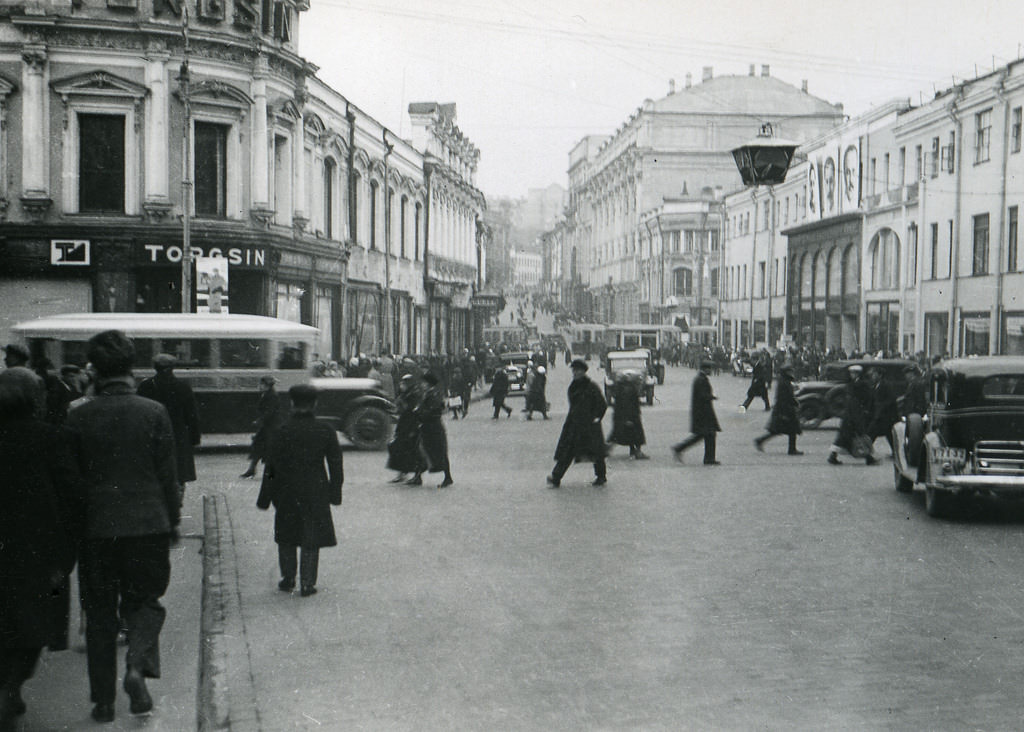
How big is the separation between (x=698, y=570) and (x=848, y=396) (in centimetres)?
921

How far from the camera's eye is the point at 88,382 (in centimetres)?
1509

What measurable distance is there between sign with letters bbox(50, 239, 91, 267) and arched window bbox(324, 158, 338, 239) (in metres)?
8.99

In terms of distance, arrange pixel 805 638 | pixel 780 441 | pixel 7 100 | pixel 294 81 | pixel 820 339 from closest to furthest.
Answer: pixel 805 638 < pixel 780 441 < pixel 7 100 < pixel 294 81 < pixel 820 339

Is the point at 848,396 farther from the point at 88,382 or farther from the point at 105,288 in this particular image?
the point at 105,288

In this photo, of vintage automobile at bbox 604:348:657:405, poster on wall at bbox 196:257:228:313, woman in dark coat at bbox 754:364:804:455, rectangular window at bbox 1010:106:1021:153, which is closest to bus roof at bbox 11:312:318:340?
poster on wall at bbox 196:257:228:313

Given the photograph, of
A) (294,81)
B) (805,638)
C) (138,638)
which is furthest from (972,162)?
(138,638)

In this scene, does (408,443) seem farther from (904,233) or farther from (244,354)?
(904,233)

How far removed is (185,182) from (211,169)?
2910 millimetres

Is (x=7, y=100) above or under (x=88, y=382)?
above

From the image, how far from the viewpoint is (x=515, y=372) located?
38500mm

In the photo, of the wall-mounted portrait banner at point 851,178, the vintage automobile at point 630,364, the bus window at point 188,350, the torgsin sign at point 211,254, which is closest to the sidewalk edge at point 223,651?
the bus window at point 188,350

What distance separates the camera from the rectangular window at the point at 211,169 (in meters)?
25.7

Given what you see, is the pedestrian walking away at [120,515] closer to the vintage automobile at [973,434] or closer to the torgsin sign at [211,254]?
the vintage automobile at [973,434]

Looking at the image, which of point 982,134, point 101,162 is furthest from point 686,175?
point 101,162
